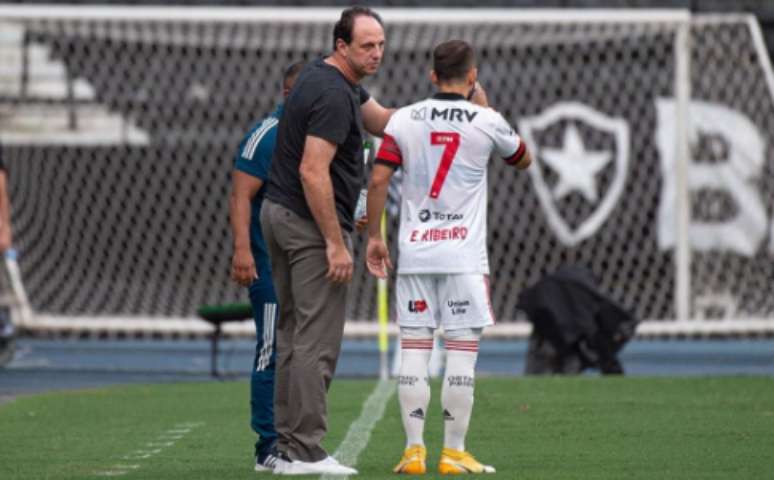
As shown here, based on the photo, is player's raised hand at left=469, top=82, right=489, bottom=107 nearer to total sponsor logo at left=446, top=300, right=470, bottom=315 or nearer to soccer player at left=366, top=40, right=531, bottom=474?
soccer player at left=366, top=40, right=531, bottom=474

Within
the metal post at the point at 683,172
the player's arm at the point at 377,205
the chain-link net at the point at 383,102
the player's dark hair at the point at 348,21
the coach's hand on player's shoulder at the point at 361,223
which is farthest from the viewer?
the chain-link net at the point at 383,102

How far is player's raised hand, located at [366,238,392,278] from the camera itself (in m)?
7.97

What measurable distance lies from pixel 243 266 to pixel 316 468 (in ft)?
3.41

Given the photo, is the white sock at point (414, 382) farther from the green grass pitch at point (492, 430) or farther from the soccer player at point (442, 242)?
the green grass pitch at point (492, 430)

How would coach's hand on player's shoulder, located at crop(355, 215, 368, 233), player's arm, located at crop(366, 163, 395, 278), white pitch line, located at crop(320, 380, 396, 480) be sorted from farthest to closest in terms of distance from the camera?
white pitch line, located at crop(320, 380, 396, 480), coach's hand on player's shoulder, located at crop(355, 215, 368, 233), player's arm, located at crop(366, 163, 395, 278)

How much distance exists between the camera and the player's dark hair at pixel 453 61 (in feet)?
25.9

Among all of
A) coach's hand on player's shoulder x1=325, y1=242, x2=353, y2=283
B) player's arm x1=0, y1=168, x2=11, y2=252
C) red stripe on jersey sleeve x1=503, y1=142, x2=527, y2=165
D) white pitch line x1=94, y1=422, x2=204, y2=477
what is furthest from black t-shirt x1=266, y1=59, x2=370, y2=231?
player's arm x1=0, y1=168, x2=11, y2=252

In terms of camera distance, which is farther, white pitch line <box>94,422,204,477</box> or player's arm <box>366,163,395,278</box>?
white pitch line <box>94,422,204,477</box>

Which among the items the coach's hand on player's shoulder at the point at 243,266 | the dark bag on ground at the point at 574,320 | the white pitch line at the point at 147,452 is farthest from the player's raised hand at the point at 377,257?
the dark bag on ground at the point at 574,320

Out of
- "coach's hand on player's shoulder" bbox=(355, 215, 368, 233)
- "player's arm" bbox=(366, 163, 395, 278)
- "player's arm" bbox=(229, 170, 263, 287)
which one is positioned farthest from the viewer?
"player's arm" bbox=(229, 170, 263, 287)

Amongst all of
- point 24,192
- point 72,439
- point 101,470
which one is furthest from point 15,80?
point 101,470

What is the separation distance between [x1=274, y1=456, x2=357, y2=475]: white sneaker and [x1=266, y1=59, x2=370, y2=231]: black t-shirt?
3.20 feet

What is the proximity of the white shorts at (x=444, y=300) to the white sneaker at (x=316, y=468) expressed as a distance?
63cm

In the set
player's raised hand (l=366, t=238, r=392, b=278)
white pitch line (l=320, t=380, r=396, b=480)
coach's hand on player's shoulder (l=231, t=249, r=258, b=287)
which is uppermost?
player's raised hand (l=366, t=238, r=392, b=278)
